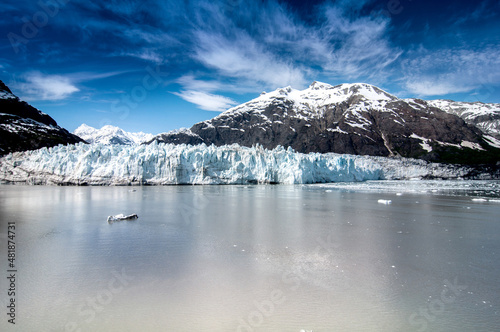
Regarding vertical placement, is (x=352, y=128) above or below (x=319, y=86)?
below

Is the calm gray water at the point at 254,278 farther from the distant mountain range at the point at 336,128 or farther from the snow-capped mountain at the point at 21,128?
the distant mountain range at the point at 336,128

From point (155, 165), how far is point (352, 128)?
86.7 meters

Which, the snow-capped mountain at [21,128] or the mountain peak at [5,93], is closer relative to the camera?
the snow-capped mountain at [21,128]

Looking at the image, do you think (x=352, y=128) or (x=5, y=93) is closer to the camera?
(x=5, y=93)

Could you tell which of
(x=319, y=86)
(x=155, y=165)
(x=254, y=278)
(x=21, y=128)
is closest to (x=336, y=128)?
(x=319, y=86)

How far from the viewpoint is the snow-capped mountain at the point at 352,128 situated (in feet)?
300

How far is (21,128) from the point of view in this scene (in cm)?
6388

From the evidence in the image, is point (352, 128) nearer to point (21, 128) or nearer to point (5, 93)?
point (21, 128)

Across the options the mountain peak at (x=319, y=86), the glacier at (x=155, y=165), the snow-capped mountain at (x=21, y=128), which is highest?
the mountain peak at (x=319, y=86)

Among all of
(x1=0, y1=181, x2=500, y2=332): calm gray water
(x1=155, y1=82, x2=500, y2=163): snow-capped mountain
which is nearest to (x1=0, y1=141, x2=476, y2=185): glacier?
(x1=0, y1=181, x2=500, y2=332): calm gray water

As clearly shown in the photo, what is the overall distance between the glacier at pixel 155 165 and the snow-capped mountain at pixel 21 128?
69.8 ft

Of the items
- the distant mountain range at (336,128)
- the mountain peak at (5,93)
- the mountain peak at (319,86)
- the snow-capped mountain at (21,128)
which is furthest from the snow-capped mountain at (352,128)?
the mountain peak at (5,93)

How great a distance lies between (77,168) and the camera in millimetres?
32625

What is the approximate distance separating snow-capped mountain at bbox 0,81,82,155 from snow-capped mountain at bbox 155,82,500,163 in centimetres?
4971
